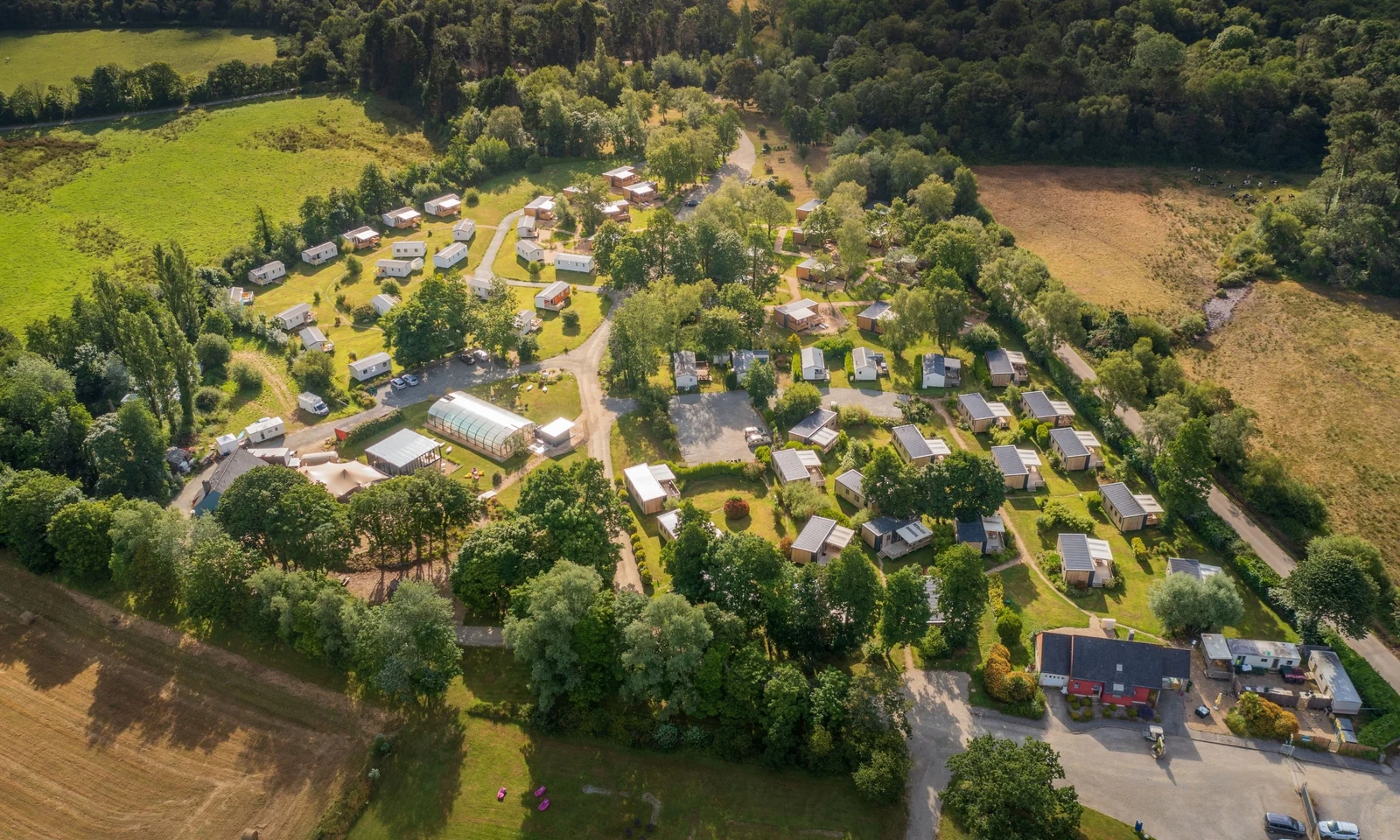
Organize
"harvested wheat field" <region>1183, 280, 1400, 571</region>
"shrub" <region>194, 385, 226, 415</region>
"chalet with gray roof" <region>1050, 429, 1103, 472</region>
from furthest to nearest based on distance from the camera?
"shrub" <region>194, 385, 226, 415</region>, "chalet with gray roof" <region>1050, 429, 1103, 472</region>, "harvested wheat field" <region>1183, 280, 1400, 571</region>

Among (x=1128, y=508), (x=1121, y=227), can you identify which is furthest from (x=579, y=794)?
(x=1121, y=227)

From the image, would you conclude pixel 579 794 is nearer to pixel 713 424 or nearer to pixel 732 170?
pixel 713 424

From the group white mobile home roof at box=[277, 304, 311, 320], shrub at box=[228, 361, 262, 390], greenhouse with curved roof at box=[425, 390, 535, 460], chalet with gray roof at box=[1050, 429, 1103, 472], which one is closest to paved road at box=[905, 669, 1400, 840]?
chalet with gray roof at box=[1050, 429, 1103, 472]

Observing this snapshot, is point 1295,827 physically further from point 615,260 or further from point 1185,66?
point 1185,66

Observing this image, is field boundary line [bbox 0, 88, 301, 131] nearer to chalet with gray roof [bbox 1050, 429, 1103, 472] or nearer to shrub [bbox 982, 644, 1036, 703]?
chalet with gray roof [bbox 1050, 429, 1103, 472]

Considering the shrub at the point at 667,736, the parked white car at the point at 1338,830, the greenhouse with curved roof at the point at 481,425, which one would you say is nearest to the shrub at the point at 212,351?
the greenhouse with curved roof at the point at 481,425
